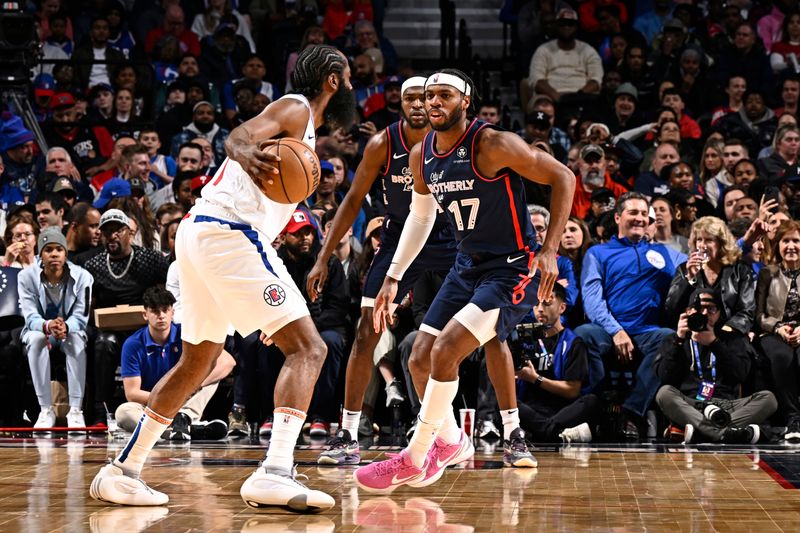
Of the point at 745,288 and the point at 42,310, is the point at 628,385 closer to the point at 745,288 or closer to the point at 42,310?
the point at 745,288

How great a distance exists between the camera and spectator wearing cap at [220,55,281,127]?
13.3 metres


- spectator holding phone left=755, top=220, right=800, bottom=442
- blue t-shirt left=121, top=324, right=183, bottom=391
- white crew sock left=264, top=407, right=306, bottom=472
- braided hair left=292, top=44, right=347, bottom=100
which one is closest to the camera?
white crew sock left=264, top=407, right=306, bottom=472

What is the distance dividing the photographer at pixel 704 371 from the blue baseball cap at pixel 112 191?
16.7ft

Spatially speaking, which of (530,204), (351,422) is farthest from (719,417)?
(351,422)

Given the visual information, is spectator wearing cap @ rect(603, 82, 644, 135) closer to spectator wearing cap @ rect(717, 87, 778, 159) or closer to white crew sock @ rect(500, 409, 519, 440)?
spectator wearing cap @ rect(717, 87, 778, 159)

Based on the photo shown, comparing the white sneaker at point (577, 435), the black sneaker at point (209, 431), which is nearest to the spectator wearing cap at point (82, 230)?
the black sneaker at point (209, 431)

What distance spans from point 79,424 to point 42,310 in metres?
1.02

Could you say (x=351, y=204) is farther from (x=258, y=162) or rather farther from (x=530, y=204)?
(x=530, y=204)

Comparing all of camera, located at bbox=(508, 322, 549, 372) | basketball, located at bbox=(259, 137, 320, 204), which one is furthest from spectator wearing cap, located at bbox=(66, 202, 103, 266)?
basketball, located at bbox=(259, 137, 320, 204)

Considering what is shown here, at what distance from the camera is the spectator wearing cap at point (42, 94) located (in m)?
13.2

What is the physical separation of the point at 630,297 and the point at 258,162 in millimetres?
4934

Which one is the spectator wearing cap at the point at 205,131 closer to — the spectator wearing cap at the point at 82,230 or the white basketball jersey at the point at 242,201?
the spectator wearing cap at the point at 82,230

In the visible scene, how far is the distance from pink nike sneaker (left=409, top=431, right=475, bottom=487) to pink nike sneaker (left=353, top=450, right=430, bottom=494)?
104mm

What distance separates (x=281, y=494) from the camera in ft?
14.3
